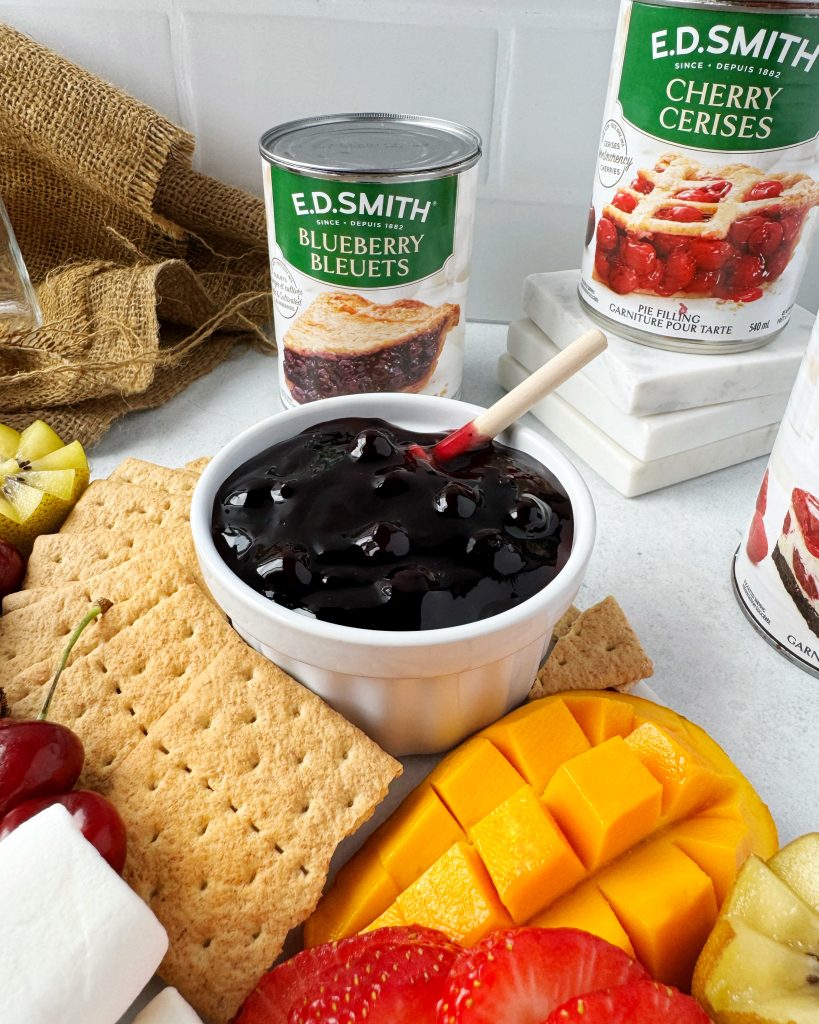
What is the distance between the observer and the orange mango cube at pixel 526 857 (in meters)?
0.57

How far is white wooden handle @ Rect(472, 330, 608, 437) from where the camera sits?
0.76 metres

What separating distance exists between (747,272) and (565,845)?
61 centimetres

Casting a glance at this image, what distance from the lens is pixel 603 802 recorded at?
59cm

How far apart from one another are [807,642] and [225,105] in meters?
1.03

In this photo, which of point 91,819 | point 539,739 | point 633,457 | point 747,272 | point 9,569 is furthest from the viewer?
point 633,457

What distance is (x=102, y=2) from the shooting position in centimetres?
118

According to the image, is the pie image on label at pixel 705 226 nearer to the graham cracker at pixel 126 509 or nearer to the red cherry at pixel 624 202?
the red cherry at pixel 624 202

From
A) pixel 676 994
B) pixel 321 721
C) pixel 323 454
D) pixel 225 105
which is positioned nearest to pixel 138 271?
pixel 225 105

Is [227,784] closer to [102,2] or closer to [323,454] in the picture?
[323,454]

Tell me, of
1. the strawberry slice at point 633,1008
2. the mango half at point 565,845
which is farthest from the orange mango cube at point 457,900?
the strawberry slice at point 633,1008

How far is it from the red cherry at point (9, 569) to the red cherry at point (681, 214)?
Answer: 27.8 inches

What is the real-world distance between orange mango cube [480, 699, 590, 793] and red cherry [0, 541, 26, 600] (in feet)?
1.46

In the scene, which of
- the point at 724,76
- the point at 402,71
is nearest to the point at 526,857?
the point at 724,76

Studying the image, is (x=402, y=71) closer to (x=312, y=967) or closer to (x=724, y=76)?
(x=724, y=76)
